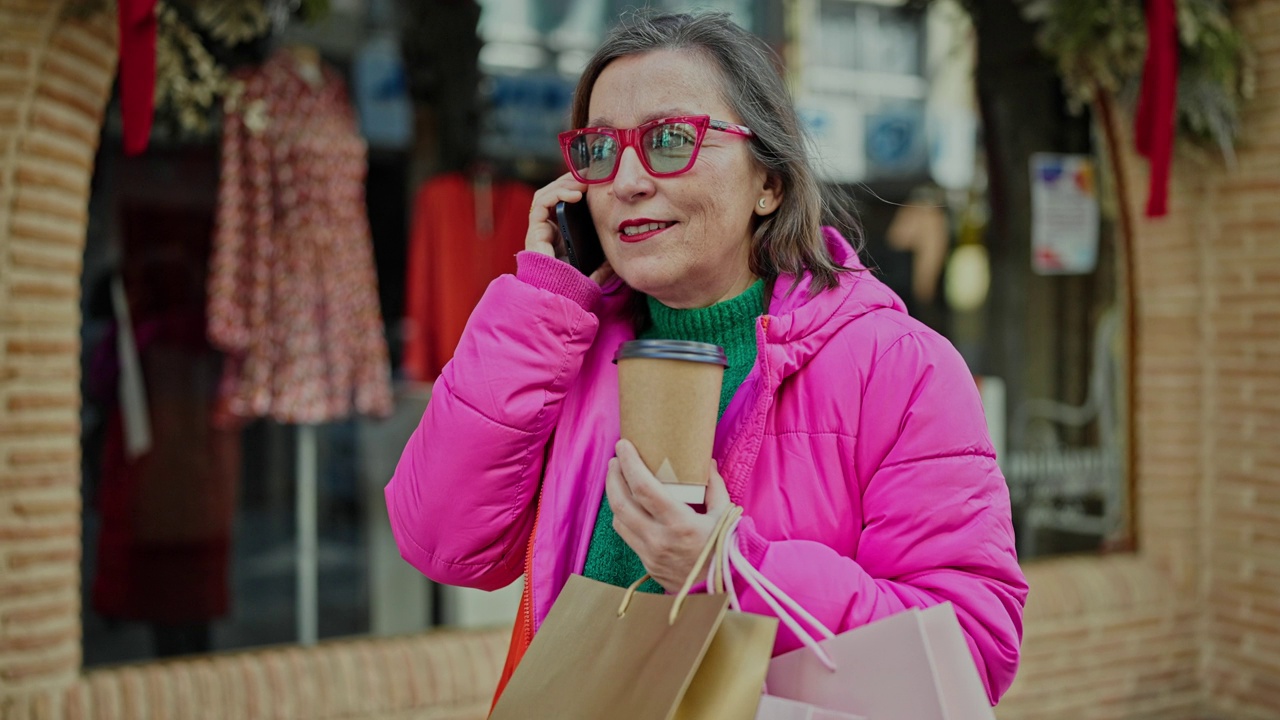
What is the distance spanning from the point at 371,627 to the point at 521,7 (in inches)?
103

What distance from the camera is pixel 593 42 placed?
16.4 feet

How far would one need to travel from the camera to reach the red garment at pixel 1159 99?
13.7ft

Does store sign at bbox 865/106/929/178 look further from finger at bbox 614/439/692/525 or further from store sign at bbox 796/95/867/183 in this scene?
finger at bbox 614/439/692/525

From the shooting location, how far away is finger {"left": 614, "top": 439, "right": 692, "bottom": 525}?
135cm

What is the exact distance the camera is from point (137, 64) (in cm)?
304

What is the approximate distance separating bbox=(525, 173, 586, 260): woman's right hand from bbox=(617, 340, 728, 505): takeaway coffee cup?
0.38m

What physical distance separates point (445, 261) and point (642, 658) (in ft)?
11.9

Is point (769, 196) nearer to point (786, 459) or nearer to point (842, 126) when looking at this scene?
point (786, 459)

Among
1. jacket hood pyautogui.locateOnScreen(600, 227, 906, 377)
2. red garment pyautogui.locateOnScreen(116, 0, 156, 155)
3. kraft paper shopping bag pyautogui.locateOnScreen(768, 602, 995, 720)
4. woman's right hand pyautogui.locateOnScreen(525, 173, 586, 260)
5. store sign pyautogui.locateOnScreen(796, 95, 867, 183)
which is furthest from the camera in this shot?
store sign pyautogui.locateOnScreen(796, 95, 867, 183)

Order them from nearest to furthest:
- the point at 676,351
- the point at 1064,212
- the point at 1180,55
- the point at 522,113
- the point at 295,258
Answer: the point at 676,351 → the point at 295,258 → the point at 1180,55 → the point at 522,113 → the point at 1064,212

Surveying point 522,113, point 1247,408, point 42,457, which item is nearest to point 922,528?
point 42,457

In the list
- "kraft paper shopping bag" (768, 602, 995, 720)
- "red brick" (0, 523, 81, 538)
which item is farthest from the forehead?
"red brick" (0, 523, 81, 538)

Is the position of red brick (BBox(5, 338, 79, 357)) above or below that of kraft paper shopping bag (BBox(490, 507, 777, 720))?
above

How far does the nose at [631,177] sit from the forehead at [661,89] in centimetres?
5
